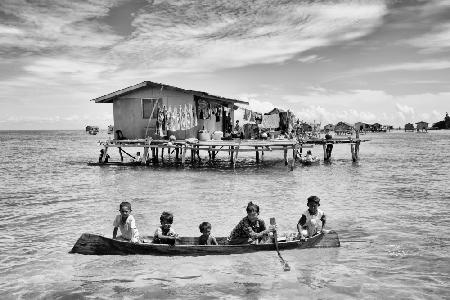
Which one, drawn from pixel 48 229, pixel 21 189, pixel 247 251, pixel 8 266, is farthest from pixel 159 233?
pixel 21 189

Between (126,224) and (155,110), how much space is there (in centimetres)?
1643

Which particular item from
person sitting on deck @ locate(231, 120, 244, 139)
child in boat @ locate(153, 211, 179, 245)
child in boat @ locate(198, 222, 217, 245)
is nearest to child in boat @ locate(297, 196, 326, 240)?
child in boat @ locate(198, 222, 217, 245)

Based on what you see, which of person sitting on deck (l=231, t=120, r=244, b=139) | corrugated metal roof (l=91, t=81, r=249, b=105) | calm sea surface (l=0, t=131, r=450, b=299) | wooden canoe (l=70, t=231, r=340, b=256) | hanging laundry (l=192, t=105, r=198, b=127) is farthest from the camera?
person sitting on deck (l=231, t=120, r=244, b=139)

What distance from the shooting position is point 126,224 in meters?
8.06

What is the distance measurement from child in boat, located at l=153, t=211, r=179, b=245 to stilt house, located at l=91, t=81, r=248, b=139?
15.6m

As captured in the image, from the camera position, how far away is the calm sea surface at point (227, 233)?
691 cm

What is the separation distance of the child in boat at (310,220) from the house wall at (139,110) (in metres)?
16.3

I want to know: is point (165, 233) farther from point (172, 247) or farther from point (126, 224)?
point (126, 224)

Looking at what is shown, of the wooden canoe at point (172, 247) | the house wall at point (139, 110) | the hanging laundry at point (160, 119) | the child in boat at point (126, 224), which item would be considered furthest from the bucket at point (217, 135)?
the child in boat at point (126, 224)

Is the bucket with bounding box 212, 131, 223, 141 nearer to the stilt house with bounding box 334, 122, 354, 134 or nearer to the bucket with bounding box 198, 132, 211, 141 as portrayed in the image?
the bucket with bounding box 198, 132, 211, 141

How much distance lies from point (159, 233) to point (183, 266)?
0.80 m

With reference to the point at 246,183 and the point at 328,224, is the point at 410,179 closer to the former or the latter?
the point at 246,183

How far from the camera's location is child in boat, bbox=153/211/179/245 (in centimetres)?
780

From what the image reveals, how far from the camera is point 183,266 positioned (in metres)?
7.84
